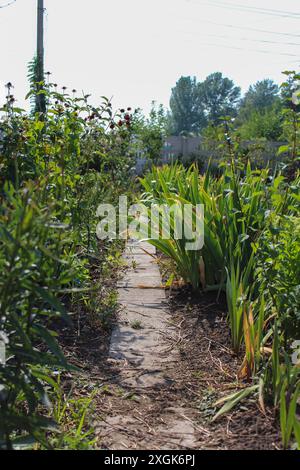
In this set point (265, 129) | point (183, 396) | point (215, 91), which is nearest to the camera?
point (183, 396)

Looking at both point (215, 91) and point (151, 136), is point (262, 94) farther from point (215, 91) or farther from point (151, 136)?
point (151, 136)

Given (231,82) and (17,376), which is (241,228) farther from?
(231,82)

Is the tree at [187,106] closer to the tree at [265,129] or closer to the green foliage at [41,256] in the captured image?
the tree at [265,129]

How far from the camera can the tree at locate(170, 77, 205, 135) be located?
84.4 meters

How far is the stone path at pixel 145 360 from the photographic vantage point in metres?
2.07

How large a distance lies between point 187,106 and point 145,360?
276ft

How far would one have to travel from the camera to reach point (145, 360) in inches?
111

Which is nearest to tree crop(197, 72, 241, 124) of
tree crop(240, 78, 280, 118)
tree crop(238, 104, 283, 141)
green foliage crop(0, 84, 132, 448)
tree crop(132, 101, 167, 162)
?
tree crop(240, 78, 280, 118)

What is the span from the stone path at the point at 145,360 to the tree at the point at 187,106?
267ft

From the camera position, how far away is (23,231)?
4.72ft

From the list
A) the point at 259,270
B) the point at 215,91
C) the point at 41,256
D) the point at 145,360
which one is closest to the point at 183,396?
the point at 145,360

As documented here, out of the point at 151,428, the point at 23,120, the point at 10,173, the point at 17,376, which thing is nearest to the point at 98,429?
the point at 151,428
